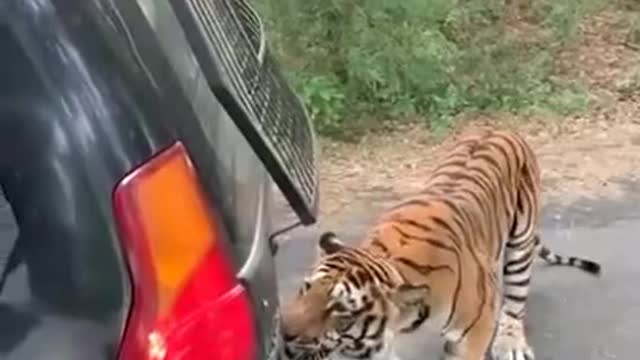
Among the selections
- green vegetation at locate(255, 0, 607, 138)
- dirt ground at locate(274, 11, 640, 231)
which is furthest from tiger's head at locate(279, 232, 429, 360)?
green vegetation at locate(255, 0, 607, 138)

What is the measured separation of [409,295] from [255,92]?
2.56 metres

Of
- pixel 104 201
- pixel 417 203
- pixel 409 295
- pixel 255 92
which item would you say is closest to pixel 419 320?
pixel 409 295

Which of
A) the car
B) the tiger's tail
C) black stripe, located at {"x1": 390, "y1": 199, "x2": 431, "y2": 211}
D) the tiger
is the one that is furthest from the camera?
the tiger's tail

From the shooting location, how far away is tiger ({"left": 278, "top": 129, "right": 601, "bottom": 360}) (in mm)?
5262

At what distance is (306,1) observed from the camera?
9172mm

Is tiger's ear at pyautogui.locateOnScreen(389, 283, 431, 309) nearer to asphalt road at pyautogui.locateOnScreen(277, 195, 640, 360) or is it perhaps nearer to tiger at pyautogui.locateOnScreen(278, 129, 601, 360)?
tiger at pyautogui.locateOnScreen(278, 129, 601, 360)

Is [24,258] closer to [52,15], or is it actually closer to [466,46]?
[52,15]

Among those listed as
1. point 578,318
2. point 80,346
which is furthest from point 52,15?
point 578,318

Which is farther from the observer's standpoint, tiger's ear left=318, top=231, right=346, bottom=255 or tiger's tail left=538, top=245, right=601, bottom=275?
tiger's tail left=538, top=245, right=601, bottom=275

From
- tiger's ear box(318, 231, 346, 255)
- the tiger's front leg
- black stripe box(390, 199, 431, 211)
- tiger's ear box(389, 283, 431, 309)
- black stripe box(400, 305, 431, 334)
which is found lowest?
the tiger's front leg

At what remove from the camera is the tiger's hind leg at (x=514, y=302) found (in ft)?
20.8

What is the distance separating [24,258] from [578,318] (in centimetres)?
456

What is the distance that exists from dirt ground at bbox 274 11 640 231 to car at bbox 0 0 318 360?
208 inches

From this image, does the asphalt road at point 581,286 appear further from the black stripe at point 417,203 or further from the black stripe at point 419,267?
the black stripe at point 417,203
